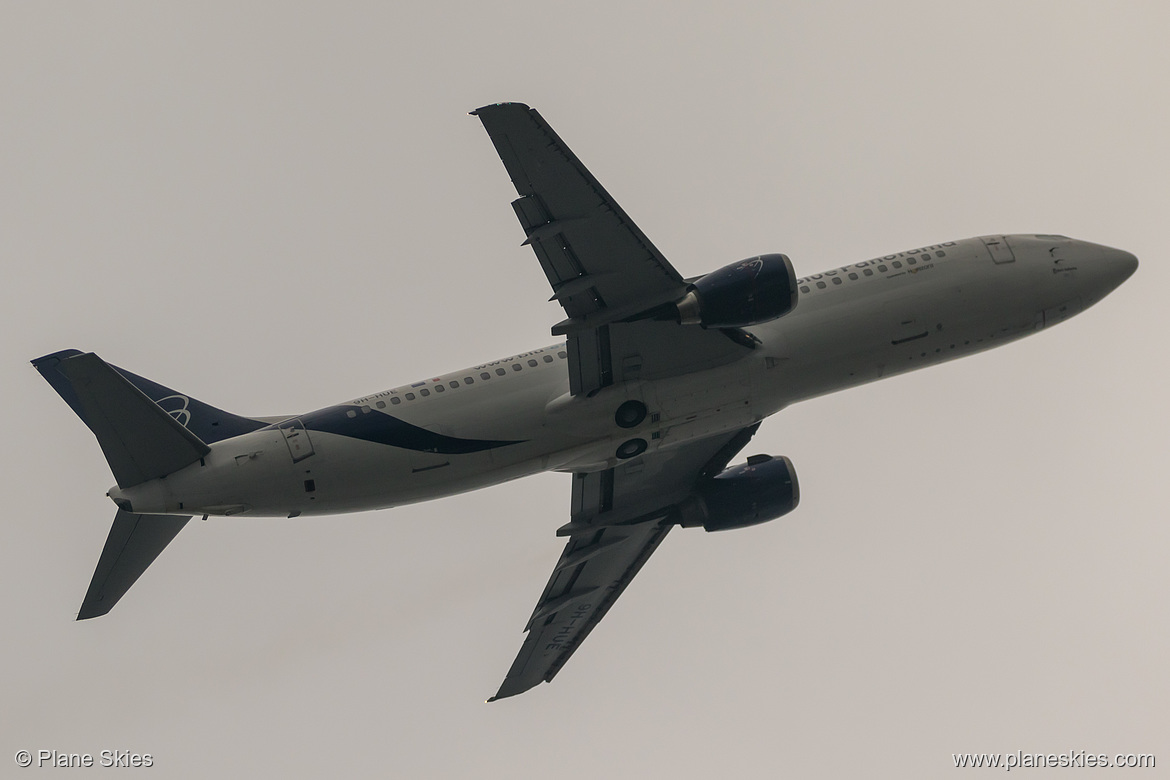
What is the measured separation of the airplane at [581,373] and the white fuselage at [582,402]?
49 mm

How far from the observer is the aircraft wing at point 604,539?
39.5 meters

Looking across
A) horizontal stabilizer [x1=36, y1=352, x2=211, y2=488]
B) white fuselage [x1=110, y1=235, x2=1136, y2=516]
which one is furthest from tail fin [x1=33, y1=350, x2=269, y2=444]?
horizontal stabilizer [x1=36, y1=352, x2=211, y2=488]

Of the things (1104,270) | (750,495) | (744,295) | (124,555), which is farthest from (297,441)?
(1104,270)

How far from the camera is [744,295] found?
3212 cm

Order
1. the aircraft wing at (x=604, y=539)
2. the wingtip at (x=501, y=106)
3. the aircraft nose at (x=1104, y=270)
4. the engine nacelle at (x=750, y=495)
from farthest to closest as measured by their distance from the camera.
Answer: the aircraft wing at (x=604, y=539), the engine nacelle at (x=750, y=495), the aircraft nose at (x=1104, y=270), the wingtip at (x=501, y=106)

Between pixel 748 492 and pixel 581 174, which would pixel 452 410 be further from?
pixel 748 492

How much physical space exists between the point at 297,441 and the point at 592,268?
27.4 feet

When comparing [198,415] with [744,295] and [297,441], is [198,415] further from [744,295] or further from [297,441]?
[744,295]

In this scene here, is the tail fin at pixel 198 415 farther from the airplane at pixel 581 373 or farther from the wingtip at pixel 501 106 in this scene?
the wingtip at pixel 501 106

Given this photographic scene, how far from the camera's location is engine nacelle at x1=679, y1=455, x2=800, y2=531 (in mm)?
39344

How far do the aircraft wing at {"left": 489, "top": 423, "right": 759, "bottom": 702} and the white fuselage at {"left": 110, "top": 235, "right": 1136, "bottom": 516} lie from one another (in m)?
4.06

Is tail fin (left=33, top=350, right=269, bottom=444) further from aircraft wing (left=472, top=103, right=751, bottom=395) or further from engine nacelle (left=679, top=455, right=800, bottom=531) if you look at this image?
engine nacelle (left=679, top=455, right=800, bottom=531)

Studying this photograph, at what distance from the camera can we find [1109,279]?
37406 millimetres

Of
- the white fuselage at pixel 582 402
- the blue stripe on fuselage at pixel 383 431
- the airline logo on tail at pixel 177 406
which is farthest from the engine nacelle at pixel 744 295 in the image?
the airline logo on tail at pixel 177 406
